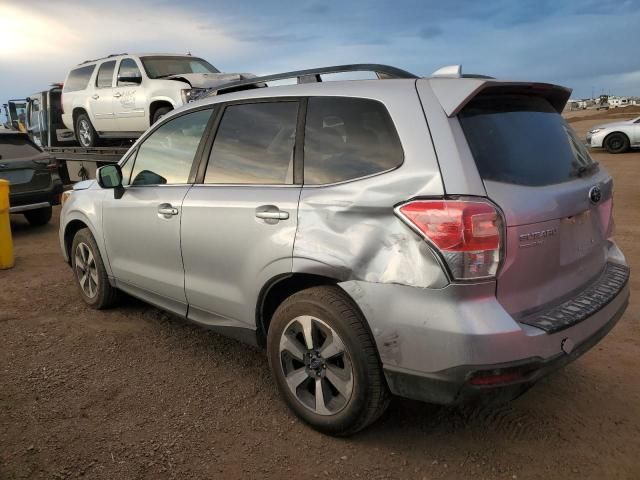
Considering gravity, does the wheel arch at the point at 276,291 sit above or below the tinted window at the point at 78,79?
below

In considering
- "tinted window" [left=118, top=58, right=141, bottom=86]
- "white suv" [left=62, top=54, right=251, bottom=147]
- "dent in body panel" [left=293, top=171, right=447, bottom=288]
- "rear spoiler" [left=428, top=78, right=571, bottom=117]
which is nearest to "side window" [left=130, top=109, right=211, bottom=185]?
"dent in body panel" [left=293, top=171, right=447, bottom=288]

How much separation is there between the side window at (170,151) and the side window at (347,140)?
1.03m

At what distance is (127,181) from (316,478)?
8.90 ft

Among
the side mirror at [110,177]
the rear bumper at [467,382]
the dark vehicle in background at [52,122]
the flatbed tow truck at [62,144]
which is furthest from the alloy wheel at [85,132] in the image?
the rear bumper at [467,382]

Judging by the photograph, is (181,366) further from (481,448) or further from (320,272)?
(481,448)

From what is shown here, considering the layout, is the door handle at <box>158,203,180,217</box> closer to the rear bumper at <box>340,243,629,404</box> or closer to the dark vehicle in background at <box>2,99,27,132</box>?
the rear bumper at <box>340,243,629,404</box>

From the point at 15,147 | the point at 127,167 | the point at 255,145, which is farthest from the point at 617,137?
the point at 255,145

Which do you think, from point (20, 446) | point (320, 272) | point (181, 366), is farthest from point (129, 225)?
point (320, 272)

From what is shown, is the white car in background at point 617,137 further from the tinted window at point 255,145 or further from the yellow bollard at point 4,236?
the tinted window at point 255,145

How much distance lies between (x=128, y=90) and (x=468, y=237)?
7.99 metres

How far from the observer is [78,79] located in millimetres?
10492

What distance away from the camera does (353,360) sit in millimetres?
2592

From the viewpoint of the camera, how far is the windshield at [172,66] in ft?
29.0

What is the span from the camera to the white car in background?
17828 millimetres
